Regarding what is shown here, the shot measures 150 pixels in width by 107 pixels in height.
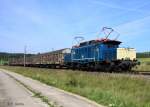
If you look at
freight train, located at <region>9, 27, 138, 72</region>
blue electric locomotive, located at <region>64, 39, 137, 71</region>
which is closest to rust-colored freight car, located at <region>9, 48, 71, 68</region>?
freight train, located at <region>9, 27, 138, 72</region>

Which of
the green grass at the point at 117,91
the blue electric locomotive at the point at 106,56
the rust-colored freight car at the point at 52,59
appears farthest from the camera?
the rust-colored freight car at the point at 52,59

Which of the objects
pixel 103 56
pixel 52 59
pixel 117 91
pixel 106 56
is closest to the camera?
pixel 117 91

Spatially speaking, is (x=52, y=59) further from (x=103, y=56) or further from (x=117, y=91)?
(x=117, y=91)

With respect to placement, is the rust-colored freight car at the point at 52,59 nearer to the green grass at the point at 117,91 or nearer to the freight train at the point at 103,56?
the freight train at the point at 103,56

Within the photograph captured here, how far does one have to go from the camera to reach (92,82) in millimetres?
25219

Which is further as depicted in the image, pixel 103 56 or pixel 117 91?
pixel 103 56

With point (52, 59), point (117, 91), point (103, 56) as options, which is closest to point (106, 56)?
point (103, 56)

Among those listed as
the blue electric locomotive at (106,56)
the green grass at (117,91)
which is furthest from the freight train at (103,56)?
the green grass at (117,91)

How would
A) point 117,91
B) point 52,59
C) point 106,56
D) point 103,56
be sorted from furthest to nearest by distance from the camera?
point 52,59 → point 103,56 → point 106,56 → point 117,91

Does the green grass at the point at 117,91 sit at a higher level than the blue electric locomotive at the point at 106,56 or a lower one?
lower

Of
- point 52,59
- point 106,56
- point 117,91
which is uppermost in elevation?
point 52,59

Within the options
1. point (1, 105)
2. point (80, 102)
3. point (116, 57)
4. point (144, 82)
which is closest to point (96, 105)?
point (80, 102)

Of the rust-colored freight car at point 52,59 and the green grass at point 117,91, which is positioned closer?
the green grass at point 117,91

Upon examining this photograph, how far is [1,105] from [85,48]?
2912 centimetres
